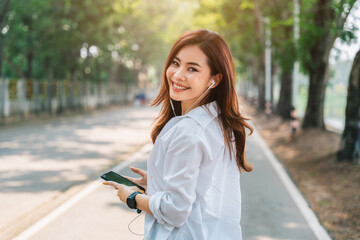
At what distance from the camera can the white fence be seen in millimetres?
25905

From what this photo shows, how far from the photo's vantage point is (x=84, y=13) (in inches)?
1165

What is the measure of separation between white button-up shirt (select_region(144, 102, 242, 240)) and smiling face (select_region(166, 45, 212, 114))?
0.10 m

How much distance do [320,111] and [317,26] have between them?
3072 millimetres

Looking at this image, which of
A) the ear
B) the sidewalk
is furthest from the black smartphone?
the sidewalk

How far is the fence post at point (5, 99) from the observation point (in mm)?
24966

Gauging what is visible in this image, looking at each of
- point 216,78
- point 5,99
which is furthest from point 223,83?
point 5,99

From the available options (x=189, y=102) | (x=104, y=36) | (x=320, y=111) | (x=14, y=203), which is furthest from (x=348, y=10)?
(x=104, y=36)

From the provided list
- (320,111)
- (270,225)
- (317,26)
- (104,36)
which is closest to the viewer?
(270,225)

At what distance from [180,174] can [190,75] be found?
0.49 metres

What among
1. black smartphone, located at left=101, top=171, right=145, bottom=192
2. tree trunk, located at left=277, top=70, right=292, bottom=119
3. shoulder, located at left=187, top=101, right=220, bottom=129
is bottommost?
tree trunk, located at left=277, top=70, right=292, bottom=119

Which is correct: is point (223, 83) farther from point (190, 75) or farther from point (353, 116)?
point (353, 116)

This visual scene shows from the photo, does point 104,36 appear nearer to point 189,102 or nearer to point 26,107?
point 26,107

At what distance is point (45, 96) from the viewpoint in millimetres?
Result: 30906

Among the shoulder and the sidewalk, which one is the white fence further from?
the shoulder
